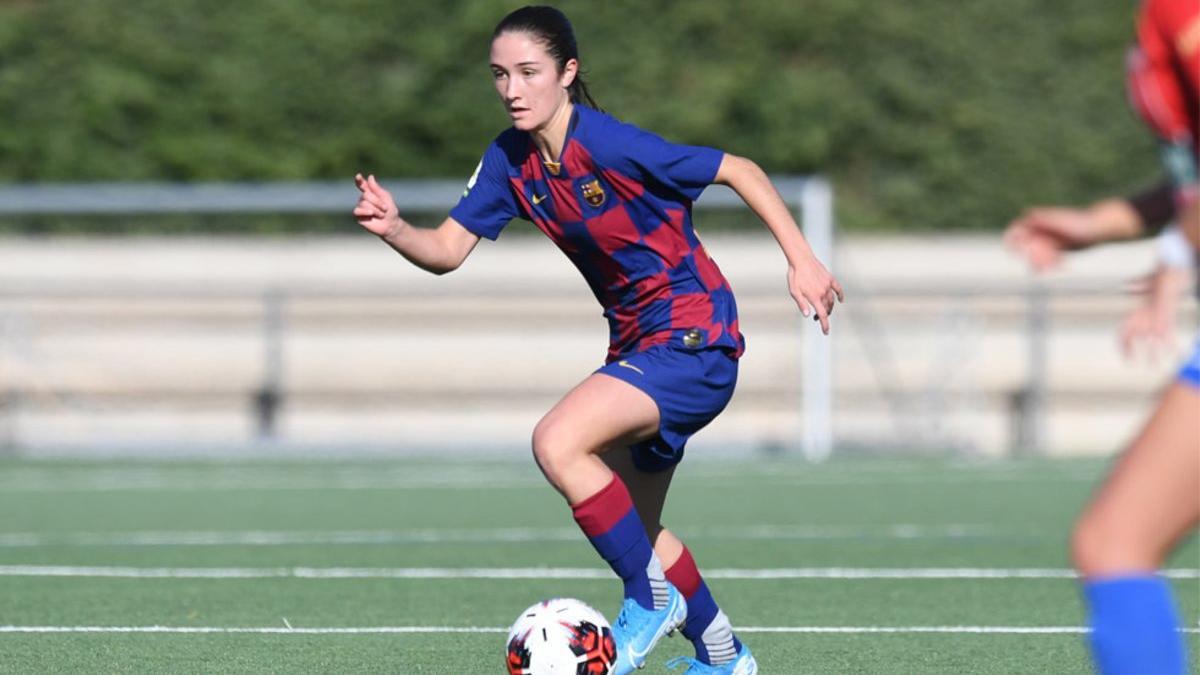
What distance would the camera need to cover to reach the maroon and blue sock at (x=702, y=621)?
16.4ft

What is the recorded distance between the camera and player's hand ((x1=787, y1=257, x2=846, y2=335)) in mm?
4523

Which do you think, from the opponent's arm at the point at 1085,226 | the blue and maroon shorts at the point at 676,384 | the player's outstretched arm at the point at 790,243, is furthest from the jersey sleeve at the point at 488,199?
the opponent's arm at the point at 1085,226

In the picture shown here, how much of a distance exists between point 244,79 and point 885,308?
19.7ft

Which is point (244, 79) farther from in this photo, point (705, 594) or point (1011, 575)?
point (705, 594)

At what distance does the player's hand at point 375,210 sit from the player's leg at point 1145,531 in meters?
2.22

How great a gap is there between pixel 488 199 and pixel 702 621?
4.15ft

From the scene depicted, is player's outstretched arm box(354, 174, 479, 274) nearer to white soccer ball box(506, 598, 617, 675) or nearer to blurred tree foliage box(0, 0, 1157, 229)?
white soccer ball box(506, 598, 617, 675)

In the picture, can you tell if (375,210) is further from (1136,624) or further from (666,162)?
(1136,624)

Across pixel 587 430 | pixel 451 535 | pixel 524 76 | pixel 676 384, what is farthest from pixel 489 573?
pixel 524 76

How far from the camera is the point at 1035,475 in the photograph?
40.2 ft

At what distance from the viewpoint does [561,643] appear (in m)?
4.69

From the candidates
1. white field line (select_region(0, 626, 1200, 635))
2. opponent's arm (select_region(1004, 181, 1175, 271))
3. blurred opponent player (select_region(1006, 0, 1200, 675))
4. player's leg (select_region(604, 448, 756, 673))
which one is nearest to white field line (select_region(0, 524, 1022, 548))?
white field line (select_region(0, 626, 1200, 635))

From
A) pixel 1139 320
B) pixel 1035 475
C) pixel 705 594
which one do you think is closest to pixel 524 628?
pixel 705 594

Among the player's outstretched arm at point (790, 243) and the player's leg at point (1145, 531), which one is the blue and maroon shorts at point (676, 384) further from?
the player's leg at point (1145, 531)
